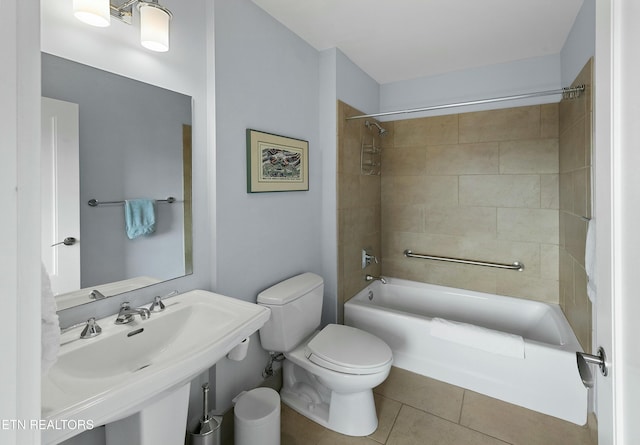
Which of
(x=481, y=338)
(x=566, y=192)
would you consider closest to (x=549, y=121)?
(x=566, y=192)

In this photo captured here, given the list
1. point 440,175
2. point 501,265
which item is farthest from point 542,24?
point 501,265

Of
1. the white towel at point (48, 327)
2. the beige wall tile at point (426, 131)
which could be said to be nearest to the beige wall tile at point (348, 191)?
the beige wall tile at point (426, 131)

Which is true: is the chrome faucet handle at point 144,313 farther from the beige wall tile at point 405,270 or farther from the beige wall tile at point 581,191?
the beige wall tile at point 405,270

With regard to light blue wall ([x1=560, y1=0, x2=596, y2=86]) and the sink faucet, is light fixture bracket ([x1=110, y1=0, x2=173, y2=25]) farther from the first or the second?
light blue wall ([x1=560, y1=0, x2=596, y2=86])

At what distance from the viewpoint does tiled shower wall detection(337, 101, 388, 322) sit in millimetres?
2500

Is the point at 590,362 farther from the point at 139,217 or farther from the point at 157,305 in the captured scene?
the point at 139,217

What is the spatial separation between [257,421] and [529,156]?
111 inches

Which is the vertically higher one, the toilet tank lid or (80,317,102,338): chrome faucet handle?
(80,317,102,338): chrome faucet handle

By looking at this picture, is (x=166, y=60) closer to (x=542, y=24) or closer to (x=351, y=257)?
(x=351, y=257)

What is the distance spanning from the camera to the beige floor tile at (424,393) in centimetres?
202

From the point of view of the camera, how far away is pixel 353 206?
106 inches

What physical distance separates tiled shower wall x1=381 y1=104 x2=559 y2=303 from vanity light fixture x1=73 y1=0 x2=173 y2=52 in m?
2.36

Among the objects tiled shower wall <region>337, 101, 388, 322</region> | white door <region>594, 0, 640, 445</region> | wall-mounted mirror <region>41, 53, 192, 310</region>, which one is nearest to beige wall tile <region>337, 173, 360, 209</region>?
tiled shower wall <region>337, 101, 388, 322</region>

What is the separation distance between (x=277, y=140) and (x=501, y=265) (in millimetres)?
2238
